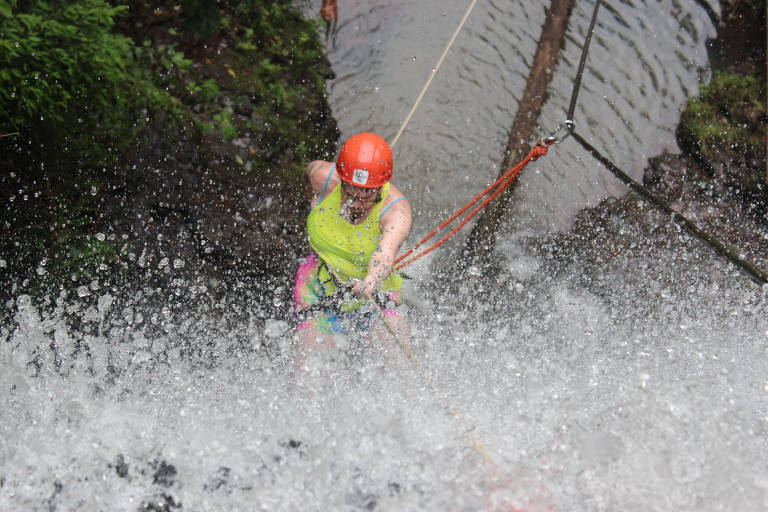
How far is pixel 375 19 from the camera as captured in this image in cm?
618

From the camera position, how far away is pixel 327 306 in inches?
144

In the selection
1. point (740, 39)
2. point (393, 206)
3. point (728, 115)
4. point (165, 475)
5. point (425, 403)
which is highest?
point (393, 206)

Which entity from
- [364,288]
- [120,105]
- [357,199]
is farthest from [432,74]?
[364,288]

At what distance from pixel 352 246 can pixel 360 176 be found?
0.43m

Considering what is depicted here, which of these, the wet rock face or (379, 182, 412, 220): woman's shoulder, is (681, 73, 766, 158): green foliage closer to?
the wet rock face

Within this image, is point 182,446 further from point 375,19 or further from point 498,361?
point 375,19

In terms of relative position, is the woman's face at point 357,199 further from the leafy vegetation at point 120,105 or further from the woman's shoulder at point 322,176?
the leafy vegetation at point 120,105

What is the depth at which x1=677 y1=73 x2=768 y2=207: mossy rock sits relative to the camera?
229 inches

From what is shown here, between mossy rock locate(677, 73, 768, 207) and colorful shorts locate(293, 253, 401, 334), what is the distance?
12.7ft

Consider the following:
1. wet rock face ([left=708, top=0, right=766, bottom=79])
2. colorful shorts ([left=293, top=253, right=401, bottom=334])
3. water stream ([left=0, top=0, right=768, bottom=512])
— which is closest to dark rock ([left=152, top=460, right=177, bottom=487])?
water stream ([left=0, top=0, right=768, bottom=512])

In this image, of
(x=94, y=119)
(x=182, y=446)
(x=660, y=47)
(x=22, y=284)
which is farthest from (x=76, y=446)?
(x=660, y=47)

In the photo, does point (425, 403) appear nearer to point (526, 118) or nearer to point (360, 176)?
point (360, 176)

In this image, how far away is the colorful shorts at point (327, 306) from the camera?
363cm

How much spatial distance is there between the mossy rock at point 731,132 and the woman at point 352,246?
3.87 m
